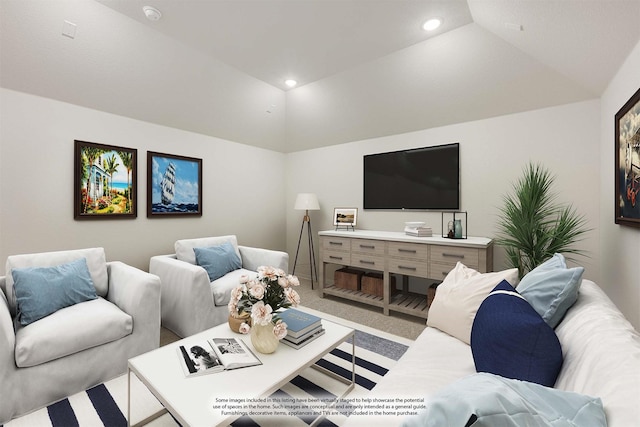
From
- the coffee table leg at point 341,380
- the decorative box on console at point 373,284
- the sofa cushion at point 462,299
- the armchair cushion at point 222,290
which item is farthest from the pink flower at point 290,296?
the decorative box on console at point 373,284

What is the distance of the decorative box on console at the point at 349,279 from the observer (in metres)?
3.64

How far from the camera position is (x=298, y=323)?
5.70 ft

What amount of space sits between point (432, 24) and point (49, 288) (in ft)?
11.8

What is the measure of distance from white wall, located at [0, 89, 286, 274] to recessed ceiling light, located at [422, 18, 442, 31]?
2.81 meters

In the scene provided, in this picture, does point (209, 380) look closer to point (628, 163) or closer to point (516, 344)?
point (516, 344)

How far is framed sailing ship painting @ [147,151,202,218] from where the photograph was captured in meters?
3.26

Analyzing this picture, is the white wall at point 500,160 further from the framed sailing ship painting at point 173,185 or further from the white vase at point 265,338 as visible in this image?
the white vase at point 265,338

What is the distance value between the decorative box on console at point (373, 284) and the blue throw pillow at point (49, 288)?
8.87 feet

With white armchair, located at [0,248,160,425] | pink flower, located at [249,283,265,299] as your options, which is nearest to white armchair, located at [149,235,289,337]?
white armchair, located at [0,248,160,425]

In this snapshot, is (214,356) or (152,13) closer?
(214,356)

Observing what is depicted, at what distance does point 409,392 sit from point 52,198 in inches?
130

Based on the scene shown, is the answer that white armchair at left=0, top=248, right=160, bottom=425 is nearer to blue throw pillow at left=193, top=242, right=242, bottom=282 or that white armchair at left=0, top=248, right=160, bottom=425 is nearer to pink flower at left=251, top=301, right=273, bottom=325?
blue throw pillow at left=193, top=242, right=242, bottom=282

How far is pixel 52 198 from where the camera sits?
8.54 feet

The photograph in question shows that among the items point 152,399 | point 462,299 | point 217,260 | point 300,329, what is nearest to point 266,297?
point 300,329
